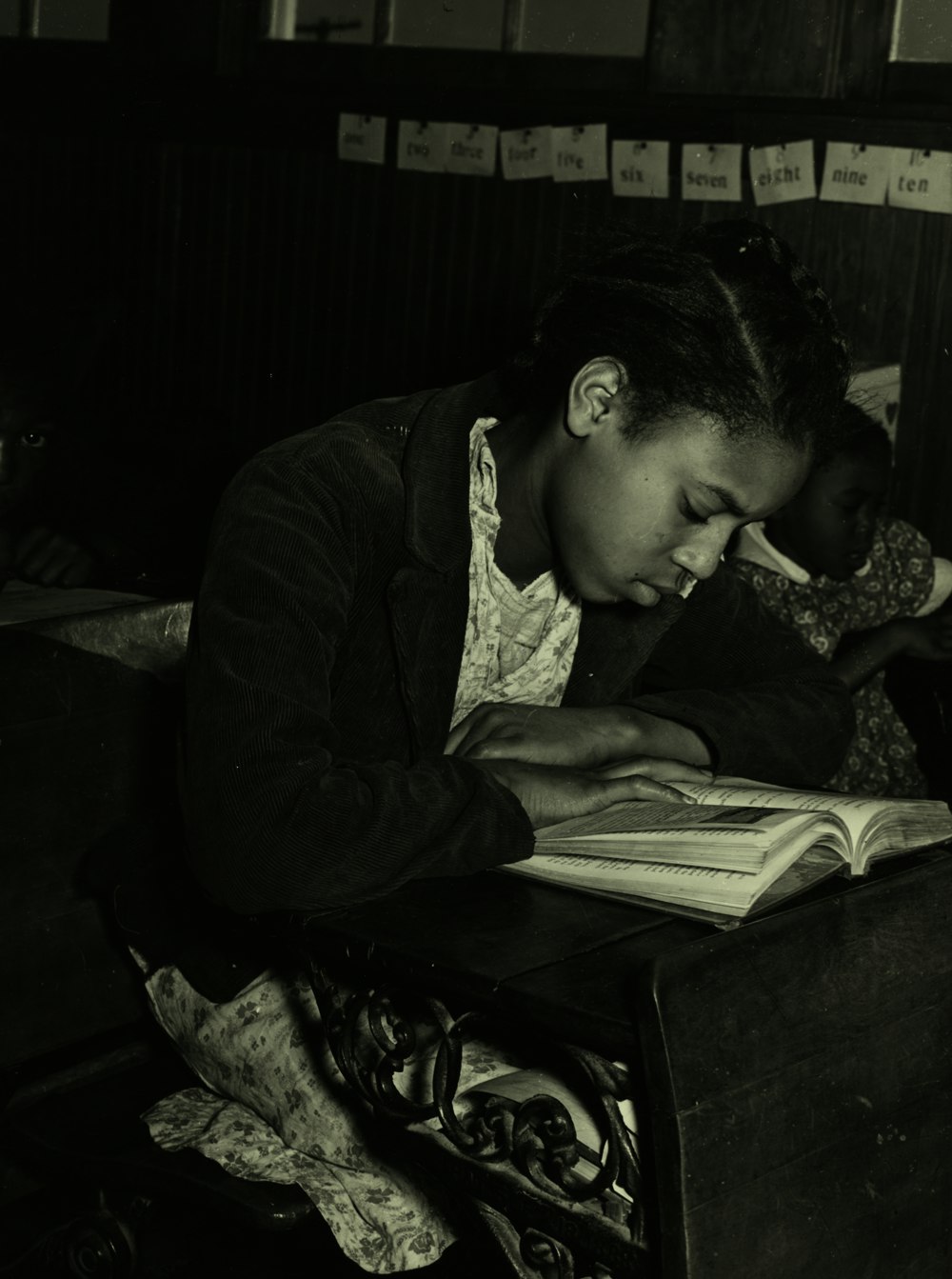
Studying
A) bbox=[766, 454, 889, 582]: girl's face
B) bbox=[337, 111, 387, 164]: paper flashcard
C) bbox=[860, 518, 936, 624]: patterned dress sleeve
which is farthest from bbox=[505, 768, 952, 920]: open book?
bbox=[337, 111, 387, 164]: paper flashcard

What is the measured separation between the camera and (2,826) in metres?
2.01

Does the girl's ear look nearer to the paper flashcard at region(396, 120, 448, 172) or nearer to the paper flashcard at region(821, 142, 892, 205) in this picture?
the paper flashcard at region(821, 142, 892, 205)

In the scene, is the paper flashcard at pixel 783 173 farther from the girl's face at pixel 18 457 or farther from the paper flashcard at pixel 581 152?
the girl's face at pixel 18 457

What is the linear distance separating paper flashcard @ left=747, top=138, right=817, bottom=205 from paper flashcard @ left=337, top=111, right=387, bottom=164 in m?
1.27

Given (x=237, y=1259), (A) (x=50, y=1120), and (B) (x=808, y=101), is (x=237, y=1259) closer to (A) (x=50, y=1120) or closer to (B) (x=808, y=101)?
(A) (x=50, y=1120)

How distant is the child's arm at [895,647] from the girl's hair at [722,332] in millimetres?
1374

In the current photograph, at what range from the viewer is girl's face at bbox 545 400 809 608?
1560mm

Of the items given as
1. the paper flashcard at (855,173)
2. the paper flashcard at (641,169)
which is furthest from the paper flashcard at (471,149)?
the paper flashcard at (855,173)

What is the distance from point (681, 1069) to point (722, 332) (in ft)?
2.57

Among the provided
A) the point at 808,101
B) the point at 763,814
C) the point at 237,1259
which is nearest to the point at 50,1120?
the point at 237,1259

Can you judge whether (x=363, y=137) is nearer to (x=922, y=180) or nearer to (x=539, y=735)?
(x=922, y=180)

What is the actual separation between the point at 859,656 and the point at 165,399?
285 cm

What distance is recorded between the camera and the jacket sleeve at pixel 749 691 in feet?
6.09

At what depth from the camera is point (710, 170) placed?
12.2ft
